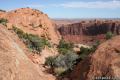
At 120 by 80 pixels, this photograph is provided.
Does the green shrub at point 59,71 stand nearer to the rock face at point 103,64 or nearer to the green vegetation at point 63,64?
the green vegetation at point 63,64

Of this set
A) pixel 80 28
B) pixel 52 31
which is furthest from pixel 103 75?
pixel 80 28

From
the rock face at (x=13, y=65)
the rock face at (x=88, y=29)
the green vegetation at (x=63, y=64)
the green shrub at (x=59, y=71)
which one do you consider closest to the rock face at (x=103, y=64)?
the green shrub at (x=59, y=71)

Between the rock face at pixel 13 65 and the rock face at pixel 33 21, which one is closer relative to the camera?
the rock face at pixel 13 65

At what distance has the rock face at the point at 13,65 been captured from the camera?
13188 millimetres

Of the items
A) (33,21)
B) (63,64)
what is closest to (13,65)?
(63,64)

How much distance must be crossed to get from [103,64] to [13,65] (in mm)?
4446

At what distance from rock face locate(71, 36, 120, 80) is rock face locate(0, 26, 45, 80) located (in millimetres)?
2325

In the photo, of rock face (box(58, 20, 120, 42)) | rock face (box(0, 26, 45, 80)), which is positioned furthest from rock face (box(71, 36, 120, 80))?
rock face (box(58, 20, 120, 42))

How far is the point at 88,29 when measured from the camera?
9281 centimetres

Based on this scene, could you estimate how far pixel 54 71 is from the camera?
58.7 ft

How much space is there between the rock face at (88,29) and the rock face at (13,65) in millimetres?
67055

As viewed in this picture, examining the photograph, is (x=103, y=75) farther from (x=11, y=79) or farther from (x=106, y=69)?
(x=11, y=79)

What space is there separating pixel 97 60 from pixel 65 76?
2.84 metres

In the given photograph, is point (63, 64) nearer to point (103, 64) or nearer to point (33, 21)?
point (103, 64)
